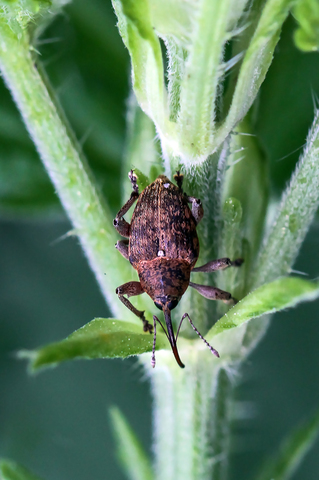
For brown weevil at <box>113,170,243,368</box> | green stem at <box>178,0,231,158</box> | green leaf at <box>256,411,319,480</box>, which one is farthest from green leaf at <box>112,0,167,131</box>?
green leaf at <box>256,411,319,480</box>

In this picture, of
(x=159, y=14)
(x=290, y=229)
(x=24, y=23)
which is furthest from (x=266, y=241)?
(x=24, y=23)

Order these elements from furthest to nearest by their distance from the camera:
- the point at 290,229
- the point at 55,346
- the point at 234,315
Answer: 1. the point at 290,229
2. the point at 234,315
3. the point at 55,346

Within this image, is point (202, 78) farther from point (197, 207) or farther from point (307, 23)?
point (197, 207)

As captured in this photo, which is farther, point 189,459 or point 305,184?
point 189,459

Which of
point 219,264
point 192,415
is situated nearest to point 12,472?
point 192,415

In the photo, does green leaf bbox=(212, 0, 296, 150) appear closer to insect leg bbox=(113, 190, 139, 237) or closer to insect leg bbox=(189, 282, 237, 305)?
insect leg bbox=(189, 282, 237, 305)

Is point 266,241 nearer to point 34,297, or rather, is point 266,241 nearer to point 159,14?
point 159,14

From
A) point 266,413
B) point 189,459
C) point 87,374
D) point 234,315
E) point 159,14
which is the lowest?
point 266,413
